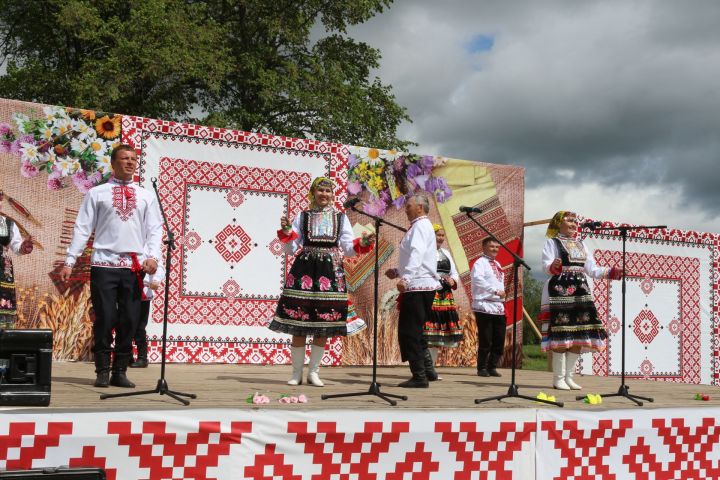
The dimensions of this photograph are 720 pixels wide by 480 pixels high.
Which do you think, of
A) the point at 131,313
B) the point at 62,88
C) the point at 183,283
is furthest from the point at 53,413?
the point at 62,88

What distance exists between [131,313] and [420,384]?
216 centimetres

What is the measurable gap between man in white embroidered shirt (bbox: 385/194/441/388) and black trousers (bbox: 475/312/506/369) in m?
2.25

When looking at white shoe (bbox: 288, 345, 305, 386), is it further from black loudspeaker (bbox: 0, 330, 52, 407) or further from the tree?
the tree

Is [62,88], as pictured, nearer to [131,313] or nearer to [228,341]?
[228,341]

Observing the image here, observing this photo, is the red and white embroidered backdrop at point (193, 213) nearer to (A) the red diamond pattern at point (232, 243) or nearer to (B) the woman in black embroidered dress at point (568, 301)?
(A) the red diamond pattern at point (232, 243)

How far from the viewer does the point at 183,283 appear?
7.35 m

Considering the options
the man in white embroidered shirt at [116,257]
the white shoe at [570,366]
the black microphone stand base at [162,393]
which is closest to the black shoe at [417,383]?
the white shoe at [570,366]

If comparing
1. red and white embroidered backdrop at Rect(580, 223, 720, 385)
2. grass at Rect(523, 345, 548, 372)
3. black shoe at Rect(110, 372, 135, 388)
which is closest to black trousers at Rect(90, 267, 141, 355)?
black shoe at Rect(110, 372, 135, 388)

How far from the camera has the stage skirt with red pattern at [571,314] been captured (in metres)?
5.90

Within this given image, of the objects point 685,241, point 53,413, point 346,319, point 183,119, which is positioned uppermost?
point 183,119

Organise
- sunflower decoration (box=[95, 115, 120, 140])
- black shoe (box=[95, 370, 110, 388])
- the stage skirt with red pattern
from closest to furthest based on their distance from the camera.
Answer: black shoe (box=[95, 370, 110, 388]) → the stage skirt with red pattern → sunflower decoration (box=[95, 115, 120, 140])

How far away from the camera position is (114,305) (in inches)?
184

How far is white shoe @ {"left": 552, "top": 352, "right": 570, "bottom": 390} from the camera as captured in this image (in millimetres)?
6094

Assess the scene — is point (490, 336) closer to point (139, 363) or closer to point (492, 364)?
point (492, 364)
